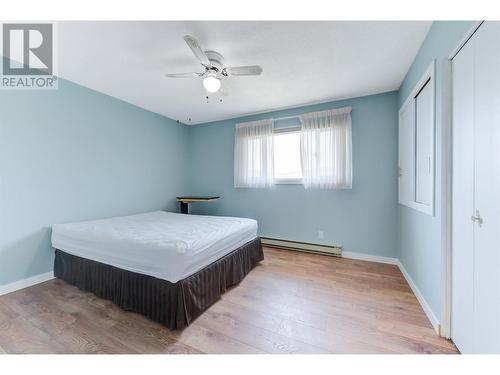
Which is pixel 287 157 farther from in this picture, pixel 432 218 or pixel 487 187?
pixel 487 187

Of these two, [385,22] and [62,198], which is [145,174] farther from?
[385,22]

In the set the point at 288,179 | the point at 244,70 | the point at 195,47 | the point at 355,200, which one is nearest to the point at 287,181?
the point at 288,179

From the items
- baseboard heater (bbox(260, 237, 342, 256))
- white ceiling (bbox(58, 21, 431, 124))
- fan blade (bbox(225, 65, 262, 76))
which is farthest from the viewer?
baseboard heater (bbox(260, 237, 342, 256))

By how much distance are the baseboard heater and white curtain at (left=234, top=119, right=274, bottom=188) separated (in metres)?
1.01

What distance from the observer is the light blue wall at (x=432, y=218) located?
1.35m

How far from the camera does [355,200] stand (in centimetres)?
292

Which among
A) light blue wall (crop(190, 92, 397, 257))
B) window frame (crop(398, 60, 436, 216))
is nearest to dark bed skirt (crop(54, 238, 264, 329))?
light blue wall (crop(190, 92, 397, 257))

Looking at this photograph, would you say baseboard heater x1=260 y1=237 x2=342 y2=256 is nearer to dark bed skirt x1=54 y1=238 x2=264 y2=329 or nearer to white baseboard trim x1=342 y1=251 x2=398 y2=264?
white baseboard trim x1=342 y1=251 x2=398 y2=264

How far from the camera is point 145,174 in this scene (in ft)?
11.1

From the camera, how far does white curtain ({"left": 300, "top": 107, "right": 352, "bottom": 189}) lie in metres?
2.86

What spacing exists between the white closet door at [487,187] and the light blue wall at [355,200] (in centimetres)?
176

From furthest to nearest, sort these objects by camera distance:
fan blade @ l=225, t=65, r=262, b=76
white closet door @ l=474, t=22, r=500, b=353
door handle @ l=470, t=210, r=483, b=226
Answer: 1. fan blade @ l=225, t=65, r=262, b=76
2. door handle @ l=470, t=210, r=483, b=226
3. white closet door @ l=474, t=22, r=500, b=353

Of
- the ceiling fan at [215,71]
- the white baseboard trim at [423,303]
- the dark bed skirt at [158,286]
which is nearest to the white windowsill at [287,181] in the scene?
the dark bed skirt at [158,286]

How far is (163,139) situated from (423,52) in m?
3.81
